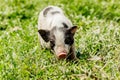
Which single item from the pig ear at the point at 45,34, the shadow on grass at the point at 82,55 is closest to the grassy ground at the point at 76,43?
the shadow on grass at the point at 82,55

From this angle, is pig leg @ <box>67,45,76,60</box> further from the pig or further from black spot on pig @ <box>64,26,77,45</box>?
black spot on pig @ <box>64,26,77,45</box>

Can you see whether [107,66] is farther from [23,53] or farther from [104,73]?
[23,53]

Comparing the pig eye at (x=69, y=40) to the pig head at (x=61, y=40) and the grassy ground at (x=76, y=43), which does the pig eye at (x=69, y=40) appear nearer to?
the pig head at (x=61, y=40)

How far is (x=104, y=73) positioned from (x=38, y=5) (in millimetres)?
5297

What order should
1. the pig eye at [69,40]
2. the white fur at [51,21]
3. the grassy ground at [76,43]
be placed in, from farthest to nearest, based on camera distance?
the white fur at [51,21]
the pig eye at [69,40]
the grassy ground at [76,43]

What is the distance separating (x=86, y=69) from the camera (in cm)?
741

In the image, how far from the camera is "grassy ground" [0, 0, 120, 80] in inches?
293

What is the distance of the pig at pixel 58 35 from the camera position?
7660 millimetres

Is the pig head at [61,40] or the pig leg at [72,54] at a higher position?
the pig head at [61,40]

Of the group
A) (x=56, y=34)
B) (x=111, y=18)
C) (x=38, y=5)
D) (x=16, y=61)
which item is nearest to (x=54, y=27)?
(x=56, y=34)

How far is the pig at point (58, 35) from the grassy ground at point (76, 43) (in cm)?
17

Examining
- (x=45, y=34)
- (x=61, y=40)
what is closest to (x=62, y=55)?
(x=61, y=40)

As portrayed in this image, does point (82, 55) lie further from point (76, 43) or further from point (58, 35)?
point (58, 35)

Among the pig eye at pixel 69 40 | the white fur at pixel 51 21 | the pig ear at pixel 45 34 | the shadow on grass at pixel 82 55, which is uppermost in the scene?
the white fur at pixel 51 21
